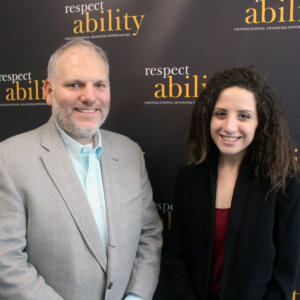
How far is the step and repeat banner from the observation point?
1.61 metres

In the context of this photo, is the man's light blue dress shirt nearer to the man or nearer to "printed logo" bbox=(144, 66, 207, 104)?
the man

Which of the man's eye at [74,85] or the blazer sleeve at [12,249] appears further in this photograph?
the man's eye at [74,85]

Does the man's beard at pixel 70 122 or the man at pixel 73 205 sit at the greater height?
the man's beard at pixel 70 122

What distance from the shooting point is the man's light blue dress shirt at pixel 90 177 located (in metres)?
1.29

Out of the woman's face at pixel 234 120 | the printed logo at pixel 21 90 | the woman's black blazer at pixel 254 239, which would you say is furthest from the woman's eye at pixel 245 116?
the printed logo at pixel 21 90

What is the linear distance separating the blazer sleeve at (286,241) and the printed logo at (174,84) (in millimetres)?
→ 817

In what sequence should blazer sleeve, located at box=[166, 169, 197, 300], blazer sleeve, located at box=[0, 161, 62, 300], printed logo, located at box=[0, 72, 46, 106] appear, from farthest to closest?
1. printed logo, located at box=[0, 72, 46, 106]
2. blazer sleeve, located at box=[166, 169, 197, 300]
3. blazer sleeve, located at box=[0, 161, 62, 300]

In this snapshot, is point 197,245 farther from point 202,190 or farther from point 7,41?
point 7,41

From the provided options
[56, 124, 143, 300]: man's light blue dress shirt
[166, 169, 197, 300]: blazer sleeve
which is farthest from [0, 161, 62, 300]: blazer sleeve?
[166, 169, 197, 300]: blazer sleeve

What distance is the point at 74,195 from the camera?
→ 120 cm

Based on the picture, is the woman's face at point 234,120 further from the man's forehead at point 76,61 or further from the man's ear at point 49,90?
the man's ear at point 49,90

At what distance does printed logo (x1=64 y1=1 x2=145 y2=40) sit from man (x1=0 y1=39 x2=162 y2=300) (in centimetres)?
55

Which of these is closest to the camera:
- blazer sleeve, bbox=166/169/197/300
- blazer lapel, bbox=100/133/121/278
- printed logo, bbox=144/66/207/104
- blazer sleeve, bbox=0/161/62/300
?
blazer sleeve, bbox=0/161/62/300

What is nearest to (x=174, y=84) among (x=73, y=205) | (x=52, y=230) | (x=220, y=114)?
(x=220, y=114)
